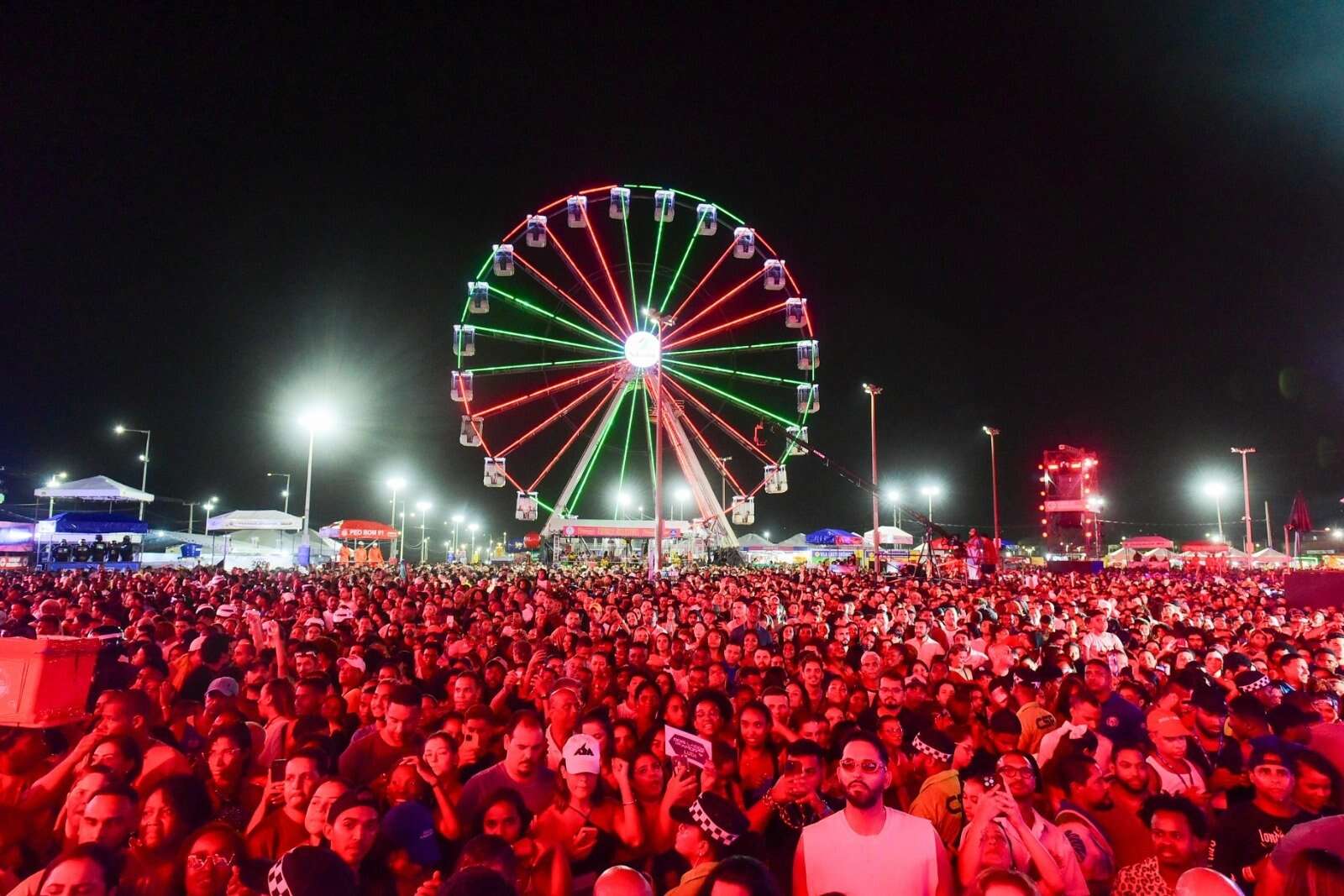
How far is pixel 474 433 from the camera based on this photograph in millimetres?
28562

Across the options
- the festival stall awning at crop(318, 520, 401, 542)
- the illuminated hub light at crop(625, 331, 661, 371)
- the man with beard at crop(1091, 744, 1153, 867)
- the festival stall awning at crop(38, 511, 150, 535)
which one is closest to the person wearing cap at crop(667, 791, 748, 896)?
the man with beard at crop(1091, 744, 1153, 867)

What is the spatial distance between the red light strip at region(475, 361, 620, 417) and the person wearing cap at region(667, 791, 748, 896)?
26211 millimetres

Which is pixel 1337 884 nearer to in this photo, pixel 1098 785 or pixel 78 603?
pixel 1098 785

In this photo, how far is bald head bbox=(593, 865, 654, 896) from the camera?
2930mm

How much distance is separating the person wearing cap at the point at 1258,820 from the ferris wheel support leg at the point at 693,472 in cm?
2737

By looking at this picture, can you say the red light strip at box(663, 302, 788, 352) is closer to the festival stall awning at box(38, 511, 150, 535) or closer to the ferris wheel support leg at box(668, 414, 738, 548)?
the ferris wheel support leg at box(668, 414, 738, 548)

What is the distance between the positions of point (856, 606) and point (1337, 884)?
42.6 feet

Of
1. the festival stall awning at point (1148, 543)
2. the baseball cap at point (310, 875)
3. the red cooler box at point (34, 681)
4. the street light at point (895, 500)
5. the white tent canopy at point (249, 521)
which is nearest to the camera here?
the baseball cap at point (310, 875)

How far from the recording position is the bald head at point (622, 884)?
2.93m

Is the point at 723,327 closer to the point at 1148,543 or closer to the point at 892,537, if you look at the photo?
the point at 892,537

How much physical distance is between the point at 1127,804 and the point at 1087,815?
30 centimetres

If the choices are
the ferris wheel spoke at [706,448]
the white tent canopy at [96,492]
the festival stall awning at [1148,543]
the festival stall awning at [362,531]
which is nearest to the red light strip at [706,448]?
the ferris wheel spoke at [706,448]

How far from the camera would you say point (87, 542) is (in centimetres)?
3550

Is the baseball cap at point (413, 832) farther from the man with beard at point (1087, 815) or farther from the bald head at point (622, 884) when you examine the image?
the man with beard at point (1087, 815)
